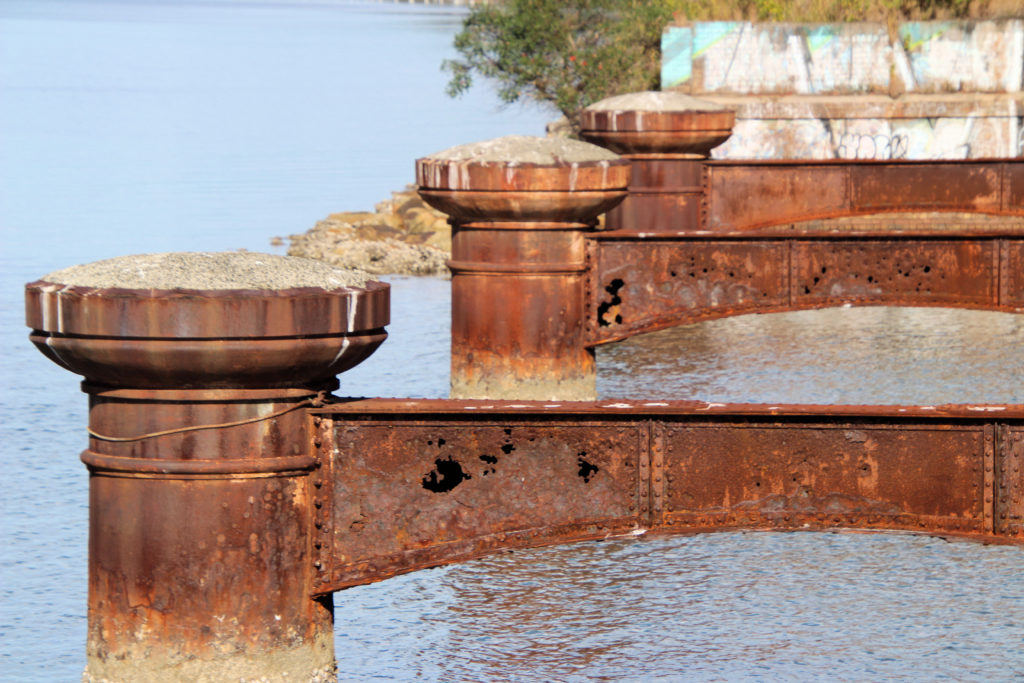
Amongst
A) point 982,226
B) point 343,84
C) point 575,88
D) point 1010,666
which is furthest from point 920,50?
point 343,84

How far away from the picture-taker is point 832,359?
53.8 ft

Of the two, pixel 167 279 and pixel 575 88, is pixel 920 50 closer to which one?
pixel 575 88

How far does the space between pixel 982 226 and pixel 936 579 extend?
14.6 metres

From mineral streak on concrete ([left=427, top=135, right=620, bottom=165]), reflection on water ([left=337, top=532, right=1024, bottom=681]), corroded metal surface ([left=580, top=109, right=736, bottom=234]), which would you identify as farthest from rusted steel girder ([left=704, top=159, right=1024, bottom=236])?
reflection on water ([left=337, top=532, right=1024, bottom=681])

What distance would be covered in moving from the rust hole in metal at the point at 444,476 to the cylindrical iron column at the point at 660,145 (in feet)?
28.4

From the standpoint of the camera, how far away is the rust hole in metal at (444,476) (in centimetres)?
684

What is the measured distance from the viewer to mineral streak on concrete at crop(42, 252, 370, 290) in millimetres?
6184

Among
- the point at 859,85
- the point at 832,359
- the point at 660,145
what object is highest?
the point at 859,85

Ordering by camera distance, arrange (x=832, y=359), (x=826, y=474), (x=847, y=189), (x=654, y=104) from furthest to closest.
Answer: (x=832, y=359) < (x=847, y=189) < (x=654, y=104) < (x=826, y=474)

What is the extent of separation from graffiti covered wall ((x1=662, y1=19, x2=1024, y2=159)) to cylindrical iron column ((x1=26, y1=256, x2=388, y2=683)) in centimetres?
1839

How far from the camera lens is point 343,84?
78.8 m

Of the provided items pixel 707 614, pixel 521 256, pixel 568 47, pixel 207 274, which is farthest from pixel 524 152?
pixel 568 47

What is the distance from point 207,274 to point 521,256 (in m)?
6.02

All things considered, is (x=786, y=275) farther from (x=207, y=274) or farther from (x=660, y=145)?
(x=207, y=274)
